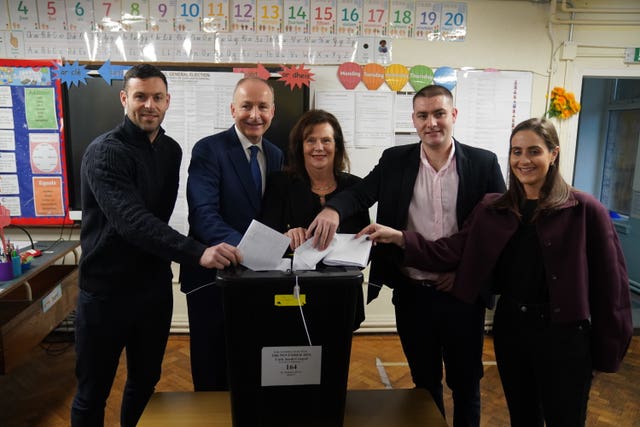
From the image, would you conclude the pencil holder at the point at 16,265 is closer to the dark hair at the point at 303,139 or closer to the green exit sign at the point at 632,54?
the dark hair at the point at 303,139

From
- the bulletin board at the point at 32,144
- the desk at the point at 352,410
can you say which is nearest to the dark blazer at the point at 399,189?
the desk at the point at 352,410

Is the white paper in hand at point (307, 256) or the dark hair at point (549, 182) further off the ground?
the dark hair at point (549, 182)

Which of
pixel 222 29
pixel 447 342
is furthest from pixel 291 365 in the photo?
pixel 222 29

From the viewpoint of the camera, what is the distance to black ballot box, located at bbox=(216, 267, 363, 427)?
100 centimetres

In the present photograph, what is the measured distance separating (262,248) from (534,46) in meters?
2.80

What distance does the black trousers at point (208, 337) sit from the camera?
162cm

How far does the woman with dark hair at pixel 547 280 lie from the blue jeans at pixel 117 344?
839mm

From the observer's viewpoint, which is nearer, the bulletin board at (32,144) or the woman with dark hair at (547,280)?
the woman with dark hair at (547,280)

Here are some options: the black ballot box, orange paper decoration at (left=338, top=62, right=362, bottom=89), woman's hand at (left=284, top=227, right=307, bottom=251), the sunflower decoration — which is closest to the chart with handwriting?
orange paper decoration at (left=338, top=62, right=362, bottom=89)

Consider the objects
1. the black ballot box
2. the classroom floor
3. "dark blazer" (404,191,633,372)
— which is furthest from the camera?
the classroom floor

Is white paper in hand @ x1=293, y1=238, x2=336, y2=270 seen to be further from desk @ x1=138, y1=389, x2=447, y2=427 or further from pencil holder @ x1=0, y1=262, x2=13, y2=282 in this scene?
pencil holder @ x1=0, y1=262, x2=13, y2=282

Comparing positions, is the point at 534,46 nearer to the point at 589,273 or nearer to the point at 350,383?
the point at 589,273

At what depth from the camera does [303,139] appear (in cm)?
162

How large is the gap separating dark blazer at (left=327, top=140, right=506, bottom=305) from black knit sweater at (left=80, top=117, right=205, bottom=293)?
0.61 m
